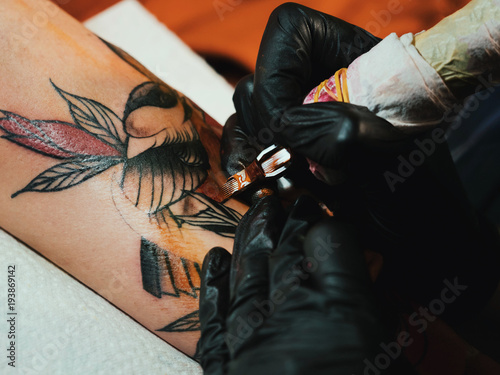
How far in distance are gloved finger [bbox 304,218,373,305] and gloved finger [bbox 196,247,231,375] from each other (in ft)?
0.63

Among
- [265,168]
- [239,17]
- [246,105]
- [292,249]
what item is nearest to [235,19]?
[239,17]

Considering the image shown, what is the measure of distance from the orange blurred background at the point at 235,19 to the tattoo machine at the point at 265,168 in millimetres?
835

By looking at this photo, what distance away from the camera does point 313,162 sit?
800 millimetres

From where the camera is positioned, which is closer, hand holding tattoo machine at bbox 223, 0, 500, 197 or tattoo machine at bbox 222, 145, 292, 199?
hand holding tattoo machine at bbox 223, 0, 500, 197

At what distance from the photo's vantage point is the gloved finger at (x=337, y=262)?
61 centimetres

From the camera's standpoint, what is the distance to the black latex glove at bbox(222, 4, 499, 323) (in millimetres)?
745

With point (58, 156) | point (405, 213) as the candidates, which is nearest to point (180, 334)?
point (58, 156)

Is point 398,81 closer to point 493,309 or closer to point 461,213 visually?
point 461,213

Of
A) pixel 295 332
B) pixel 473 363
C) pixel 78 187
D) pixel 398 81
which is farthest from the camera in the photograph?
pixel 473 363

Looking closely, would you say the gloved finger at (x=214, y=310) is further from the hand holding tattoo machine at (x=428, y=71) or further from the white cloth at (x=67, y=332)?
the hand holding tattoo machine at (x=428, y=71)

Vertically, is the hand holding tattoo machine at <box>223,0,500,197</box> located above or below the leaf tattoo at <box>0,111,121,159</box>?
below

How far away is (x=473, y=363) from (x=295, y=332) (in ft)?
2.09

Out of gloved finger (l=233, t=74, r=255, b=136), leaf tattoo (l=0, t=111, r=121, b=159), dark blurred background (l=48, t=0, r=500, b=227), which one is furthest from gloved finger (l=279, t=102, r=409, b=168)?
dark blurred background (l=48, t=0, r=500, b=227)

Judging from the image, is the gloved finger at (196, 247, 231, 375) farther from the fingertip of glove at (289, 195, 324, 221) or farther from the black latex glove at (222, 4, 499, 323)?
the black latex glove at (222, 4, 499, 323)
